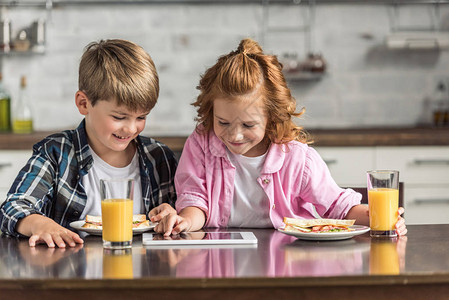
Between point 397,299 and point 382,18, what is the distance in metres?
2.78

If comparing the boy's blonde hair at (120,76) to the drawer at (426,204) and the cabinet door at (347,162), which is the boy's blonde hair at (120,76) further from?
the drawer at (426,204)

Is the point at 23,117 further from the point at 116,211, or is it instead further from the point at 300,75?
the point at 116,211

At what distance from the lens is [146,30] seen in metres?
3.64

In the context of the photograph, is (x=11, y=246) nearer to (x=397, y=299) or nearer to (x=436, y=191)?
(x=397, y=299)

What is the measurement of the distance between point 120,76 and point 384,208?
2.54 ft

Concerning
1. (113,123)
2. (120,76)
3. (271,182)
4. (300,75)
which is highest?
(300,75)

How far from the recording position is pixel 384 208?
1.46 metres

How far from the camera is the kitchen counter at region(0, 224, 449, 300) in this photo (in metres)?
1.09

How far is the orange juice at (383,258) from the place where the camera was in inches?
Result: 44.6

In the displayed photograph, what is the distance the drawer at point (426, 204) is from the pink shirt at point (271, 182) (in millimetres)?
1436

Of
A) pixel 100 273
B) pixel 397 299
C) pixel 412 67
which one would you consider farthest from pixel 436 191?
pixel 100 273

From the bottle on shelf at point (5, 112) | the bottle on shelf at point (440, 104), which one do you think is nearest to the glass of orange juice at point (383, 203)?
the bottle on shelf at point (440, 104)

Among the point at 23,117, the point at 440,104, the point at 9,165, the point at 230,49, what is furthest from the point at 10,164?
the point at 440,104

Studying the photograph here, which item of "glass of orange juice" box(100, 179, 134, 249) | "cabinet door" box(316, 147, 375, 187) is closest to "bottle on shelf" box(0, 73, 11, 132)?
"cabinet door" box(316, 147, 375, 187)
